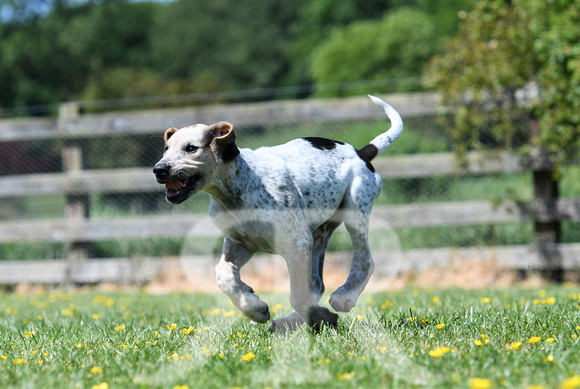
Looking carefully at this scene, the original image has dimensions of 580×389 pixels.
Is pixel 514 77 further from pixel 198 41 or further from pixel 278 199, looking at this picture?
pixel 198 41

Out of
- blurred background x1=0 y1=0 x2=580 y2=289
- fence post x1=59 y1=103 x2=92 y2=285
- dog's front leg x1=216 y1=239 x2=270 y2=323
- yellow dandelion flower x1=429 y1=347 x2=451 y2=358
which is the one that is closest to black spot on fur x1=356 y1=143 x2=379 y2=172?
dog's front leg x1=216 y1=239 x2=270 y2=323

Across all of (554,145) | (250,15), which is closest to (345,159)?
(554,145)

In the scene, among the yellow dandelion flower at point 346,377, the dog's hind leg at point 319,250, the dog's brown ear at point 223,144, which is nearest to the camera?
the yellow dandelion flower at point 346,377

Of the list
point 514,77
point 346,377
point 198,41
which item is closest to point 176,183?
point 346,377

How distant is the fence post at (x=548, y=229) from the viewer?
7180mm

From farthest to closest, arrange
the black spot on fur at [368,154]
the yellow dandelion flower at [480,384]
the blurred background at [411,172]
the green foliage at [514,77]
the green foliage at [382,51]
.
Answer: the green foliage at [382,51] < the blurred background at [411,172] < the green foliage at [514,77] < the black spot on fur at [368,154] < the yellow dandelion flower at [480,384]

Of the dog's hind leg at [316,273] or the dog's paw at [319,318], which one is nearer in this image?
the dog's paw at [319,318]

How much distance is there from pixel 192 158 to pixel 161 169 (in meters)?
0.18

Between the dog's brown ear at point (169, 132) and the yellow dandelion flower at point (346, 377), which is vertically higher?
the dog's brown ear at point (169, 132)

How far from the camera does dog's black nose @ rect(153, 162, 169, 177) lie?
10.1 feet

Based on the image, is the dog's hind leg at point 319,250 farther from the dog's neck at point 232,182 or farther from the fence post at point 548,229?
the fence post at point 548,229

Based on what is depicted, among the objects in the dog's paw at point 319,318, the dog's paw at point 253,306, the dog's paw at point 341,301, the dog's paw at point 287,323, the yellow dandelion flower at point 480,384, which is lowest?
the dog's paw at point 287,323

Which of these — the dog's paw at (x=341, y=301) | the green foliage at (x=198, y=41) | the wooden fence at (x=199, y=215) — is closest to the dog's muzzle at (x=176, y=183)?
the dog's paw at (x=341, y=301)

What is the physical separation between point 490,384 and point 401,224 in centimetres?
529
